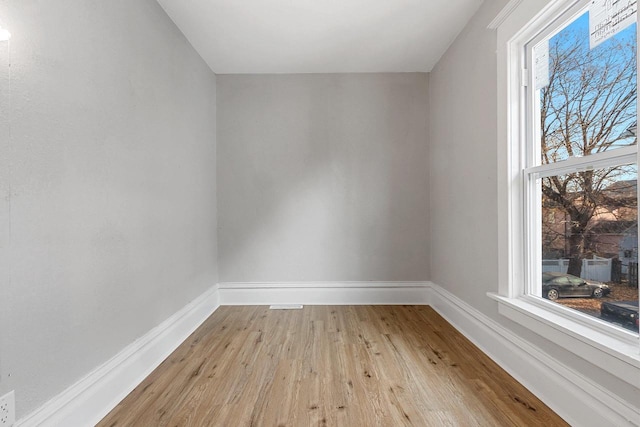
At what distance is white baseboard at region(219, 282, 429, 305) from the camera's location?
11.9ft

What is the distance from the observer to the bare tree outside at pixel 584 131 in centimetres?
142

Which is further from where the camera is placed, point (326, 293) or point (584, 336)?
point (326, 293)

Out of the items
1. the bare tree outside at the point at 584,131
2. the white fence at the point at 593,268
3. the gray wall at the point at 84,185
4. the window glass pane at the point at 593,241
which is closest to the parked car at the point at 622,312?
the window glass pane at the point at 593,241

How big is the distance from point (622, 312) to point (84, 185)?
2437 mm

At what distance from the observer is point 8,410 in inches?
47.0

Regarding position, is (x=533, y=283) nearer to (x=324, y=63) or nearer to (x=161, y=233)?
(x=161, y=233)

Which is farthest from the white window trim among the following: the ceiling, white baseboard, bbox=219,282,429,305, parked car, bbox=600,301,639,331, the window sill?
white baseboard, bbox=219,282,429,305

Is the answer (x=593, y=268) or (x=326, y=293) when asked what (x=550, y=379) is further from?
(x=326, y=293)

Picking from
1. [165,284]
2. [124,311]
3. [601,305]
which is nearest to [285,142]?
[165,284]

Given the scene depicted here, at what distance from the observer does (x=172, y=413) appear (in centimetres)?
168

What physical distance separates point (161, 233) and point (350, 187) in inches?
76.2

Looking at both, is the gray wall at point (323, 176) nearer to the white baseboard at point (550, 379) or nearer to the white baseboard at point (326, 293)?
the white baseboard at point (326, 293)

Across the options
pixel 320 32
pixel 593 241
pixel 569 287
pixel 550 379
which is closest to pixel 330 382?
pixel 550 379

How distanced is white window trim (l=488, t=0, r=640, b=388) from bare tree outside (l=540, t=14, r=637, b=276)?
147mm
